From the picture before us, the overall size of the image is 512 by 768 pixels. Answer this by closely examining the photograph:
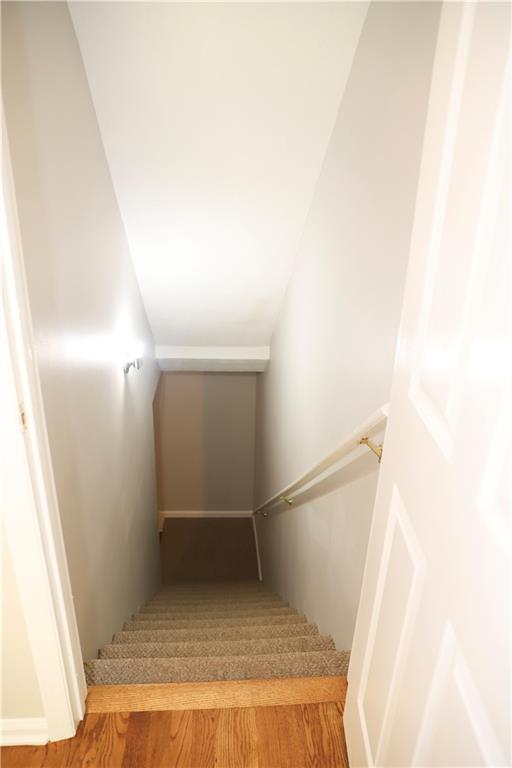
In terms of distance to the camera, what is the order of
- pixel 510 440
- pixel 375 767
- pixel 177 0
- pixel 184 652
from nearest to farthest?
pixel 510 440, pixel 375 767, pixel 177 0, pixel 184 652

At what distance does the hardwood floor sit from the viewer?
1.52 meters

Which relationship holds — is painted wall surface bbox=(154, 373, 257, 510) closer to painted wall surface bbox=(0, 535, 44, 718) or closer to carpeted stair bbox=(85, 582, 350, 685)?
carpeted stair bbox=(85, 582, 350, 685)

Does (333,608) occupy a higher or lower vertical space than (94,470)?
lower

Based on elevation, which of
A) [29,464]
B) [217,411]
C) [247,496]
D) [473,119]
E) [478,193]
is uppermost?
[473,119]

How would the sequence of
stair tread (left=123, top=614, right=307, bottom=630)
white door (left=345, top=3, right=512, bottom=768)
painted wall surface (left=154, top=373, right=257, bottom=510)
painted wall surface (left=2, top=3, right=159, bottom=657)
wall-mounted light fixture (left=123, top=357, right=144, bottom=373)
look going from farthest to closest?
1. painted wall surface (left=154, top=373, right=257, bottom=510)
2. wall-mounted light fixture (left=123, top=357, right=144, bottom=373)
3. stair tread (left=123, top=614, right=307, bottom=630)
4. painted wall surface (left=2, top=3, right=159, bottom=657)
5. white door (left=345, top=3, right=512, bottom=768)

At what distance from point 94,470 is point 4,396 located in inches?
44.0

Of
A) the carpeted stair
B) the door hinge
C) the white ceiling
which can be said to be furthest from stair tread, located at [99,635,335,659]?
the white ceiling

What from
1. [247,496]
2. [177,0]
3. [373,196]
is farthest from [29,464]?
[247,496]

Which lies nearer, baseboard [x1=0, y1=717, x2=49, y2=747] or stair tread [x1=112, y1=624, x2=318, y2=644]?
baseboard [x1=0, y1=717, x2=49, y2=747]

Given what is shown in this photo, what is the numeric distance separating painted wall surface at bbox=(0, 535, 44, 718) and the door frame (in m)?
0.02

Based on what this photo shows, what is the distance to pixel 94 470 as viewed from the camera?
2164mm

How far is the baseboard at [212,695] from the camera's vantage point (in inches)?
65.3

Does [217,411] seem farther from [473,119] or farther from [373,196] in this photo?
[473,119]

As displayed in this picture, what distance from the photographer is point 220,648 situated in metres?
2.16
